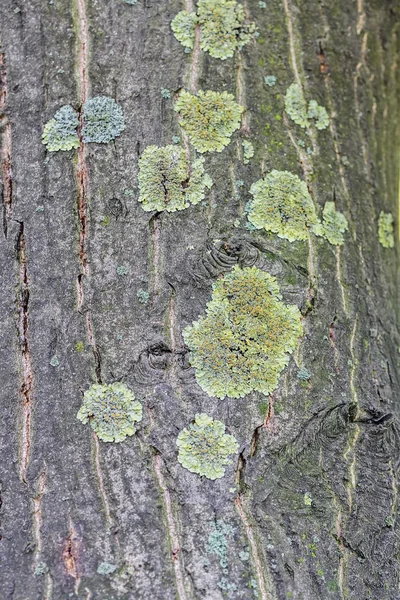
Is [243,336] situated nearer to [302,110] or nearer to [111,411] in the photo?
[111,411]

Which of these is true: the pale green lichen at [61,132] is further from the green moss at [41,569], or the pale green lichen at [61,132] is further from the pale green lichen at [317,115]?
the green moss at [41,569]

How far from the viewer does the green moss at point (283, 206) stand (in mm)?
1769

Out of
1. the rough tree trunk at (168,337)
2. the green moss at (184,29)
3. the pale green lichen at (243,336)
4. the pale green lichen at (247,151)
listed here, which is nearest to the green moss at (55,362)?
the rough tree trunk at (168,337)

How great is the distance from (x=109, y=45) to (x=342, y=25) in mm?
704

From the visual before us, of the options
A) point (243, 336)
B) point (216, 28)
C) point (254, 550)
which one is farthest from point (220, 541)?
point (216, 28)

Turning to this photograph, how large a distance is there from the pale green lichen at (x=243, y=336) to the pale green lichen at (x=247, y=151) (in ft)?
0.96

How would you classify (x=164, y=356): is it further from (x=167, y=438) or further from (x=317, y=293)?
(x=317, y=293)

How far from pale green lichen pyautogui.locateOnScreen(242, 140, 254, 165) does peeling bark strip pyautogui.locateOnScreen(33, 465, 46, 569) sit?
0.90 meters

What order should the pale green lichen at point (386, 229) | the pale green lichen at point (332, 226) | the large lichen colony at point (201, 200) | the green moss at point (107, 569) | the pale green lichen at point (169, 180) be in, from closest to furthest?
1. the green moss at point (107, 569)
2. the large lichen colony at point (201, 200)
3. the pale green lichen at point (169, 180)
4. the pale green lichen at point (332, 226)
5. the pale green lichen at point (386, 229)

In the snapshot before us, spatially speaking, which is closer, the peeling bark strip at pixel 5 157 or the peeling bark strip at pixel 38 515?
the peeling bark strip at pixel 38 515

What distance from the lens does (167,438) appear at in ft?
5.22

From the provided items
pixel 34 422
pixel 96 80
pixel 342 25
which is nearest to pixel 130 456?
pixel 34 422

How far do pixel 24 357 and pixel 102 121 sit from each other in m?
0.61

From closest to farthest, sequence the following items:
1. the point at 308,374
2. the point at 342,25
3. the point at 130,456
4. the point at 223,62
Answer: the point at 130,456 → the point at 308,374 → the point at 223,62 → the point at 342,25
